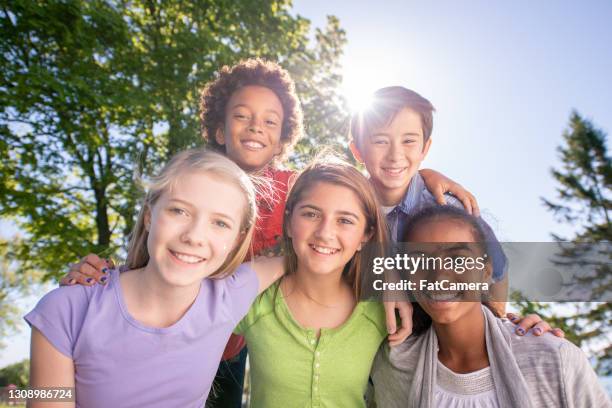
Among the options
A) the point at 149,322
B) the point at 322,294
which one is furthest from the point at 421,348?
the point at 149,322

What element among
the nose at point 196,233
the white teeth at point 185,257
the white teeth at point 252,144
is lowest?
the white teeth at point 185,257

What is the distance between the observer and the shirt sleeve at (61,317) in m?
1.89

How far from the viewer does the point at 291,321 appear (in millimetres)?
2531

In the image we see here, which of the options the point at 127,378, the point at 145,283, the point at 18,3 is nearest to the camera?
the point at 127,378

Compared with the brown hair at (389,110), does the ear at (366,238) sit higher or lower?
lower

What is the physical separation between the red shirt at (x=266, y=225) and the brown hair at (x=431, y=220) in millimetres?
925

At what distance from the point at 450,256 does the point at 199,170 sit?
1378mm

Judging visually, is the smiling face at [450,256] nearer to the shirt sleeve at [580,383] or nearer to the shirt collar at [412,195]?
the shirt sleeve at [580,383]

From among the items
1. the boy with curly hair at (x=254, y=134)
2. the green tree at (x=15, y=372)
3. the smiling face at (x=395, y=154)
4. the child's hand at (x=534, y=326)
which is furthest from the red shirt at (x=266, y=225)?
the green tree at (x=15, y=372)

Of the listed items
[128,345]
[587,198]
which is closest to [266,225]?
[128,345]

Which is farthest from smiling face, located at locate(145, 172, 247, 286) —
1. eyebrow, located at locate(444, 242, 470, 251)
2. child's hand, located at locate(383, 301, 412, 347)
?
eyebrow, located at locate(444, 242, 470, 251)

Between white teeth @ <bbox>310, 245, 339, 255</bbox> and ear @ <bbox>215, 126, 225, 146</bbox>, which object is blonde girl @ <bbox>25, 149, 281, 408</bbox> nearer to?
white teeth @ <bbox>310, 245, 339, 255</bbox>

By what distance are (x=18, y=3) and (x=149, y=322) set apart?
26.0 ft

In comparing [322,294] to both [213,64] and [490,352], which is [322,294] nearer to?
[490,352]
